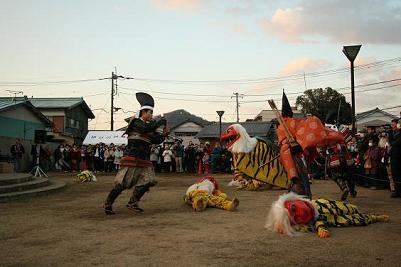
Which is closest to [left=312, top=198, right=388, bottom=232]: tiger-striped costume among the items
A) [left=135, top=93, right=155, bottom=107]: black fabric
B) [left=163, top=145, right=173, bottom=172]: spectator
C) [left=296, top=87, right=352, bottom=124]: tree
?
[left=135, top=93, right=155, bottom=107]: black fabric

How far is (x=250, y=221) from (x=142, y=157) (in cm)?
223

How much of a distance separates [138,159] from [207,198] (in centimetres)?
153

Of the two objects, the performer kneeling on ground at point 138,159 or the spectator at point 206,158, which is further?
the spectator at point 206,158

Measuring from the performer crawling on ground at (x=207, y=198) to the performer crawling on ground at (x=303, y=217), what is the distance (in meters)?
1.82

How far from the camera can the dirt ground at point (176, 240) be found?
445cm

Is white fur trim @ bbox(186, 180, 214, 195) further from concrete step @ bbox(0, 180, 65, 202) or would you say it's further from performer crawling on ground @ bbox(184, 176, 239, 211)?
concrete step @ bbox(0, 180, 65, 202)

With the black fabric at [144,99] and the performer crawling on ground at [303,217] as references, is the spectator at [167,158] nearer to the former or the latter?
the black fabric at [144,99]

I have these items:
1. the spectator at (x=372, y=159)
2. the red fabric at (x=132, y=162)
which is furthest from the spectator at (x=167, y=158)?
the red fabric at (x=132, y=162)

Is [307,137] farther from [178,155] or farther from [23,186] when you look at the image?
[178,155]

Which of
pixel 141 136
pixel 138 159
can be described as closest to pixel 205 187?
pixel 138 159

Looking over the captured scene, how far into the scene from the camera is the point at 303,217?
5773mm

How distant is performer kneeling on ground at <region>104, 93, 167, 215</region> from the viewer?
294 inches

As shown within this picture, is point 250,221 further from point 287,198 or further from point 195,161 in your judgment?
point 195,161

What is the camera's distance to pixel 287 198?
588 centimetres
